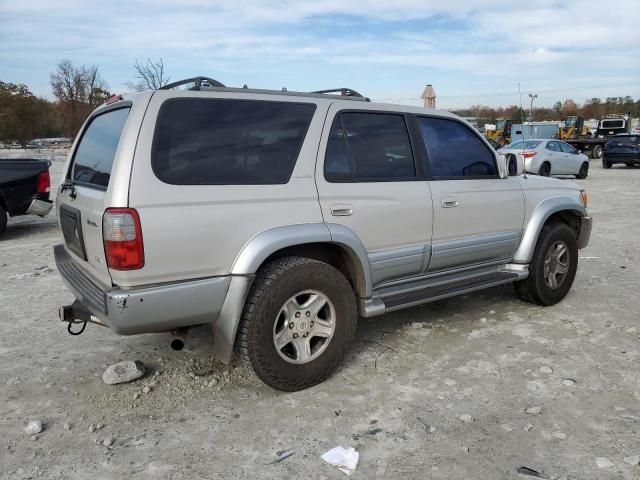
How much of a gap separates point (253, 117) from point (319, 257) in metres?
1.02

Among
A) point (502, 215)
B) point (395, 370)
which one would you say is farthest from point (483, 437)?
point (502, 215)

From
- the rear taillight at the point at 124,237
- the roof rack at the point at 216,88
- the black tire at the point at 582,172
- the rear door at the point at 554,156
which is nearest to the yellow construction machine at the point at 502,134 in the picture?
the black tire at the point at 582,172

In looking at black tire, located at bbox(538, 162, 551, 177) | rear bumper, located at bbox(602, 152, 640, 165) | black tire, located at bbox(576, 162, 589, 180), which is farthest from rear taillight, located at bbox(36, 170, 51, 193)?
rear bumper, located at bbox(602, 152, 640, 165)

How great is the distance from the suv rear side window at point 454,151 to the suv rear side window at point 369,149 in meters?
0.24

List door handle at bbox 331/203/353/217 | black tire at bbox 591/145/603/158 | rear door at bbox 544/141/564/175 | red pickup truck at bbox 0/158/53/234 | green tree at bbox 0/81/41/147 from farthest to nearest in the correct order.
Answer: green tree at bbox 0/81/41/147 < black tire at bbox 591/145/603/158 < rear door at bbox 544/141/564/175 < red pickup truck at bbox 0/158/53/234 < door handle at bbox 331/203/353/217

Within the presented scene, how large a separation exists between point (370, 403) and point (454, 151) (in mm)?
2151

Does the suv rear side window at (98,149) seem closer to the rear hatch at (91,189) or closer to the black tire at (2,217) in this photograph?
the rear hatch at (91,189)

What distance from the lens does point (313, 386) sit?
3.59 m

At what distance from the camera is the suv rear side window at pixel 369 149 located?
11.9 ft

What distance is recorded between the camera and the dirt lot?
2.78 m

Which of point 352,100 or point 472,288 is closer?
point 352,100

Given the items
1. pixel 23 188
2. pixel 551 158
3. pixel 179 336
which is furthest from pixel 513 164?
pixel 551 158

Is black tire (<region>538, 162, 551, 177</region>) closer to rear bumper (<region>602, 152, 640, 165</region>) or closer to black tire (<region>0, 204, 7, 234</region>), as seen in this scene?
rear bumper (<region>602, 152, 640, 165</region>)

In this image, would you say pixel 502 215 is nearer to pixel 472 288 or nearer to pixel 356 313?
pixel 472 288
